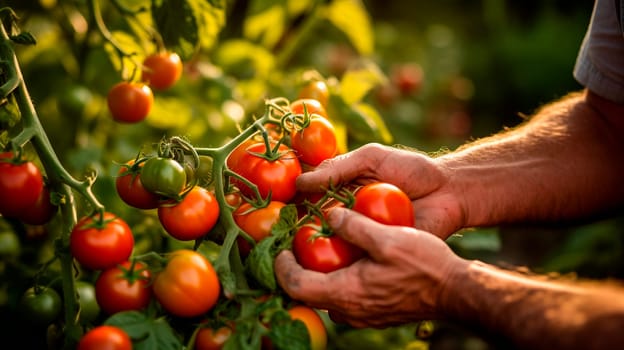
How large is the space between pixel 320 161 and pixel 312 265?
1.02 feet

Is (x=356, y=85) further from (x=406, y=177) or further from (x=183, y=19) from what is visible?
(x=183, y=19)

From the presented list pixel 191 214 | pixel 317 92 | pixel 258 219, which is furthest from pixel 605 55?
pixel 191 214

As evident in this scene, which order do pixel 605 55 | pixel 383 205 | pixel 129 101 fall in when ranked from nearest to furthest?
pixel 383 205, pixel 129 101, pixel 605 55

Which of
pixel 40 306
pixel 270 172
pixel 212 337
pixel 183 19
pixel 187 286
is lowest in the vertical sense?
pixel 40 306

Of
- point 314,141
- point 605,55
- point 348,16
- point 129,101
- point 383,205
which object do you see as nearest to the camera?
point 383,205

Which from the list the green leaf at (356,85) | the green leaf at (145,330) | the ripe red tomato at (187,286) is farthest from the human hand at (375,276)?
the green leaf at (356,85)

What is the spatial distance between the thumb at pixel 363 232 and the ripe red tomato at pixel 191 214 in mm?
273

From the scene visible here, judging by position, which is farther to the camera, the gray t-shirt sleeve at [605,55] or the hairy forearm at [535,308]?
the gray t-shirt sleeve at [605,55]

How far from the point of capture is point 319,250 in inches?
49.8

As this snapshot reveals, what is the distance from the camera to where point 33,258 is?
1.95 metres

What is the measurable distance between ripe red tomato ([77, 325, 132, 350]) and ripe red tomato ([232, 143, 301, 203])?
436 mm

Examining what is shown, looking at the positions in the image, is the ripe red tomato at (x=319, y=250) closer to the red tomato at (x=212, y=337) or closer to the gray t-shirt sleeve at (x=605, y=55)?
the red tomato at (x=212, y=337)

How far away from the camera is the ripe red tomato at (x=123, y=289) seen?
1.21m

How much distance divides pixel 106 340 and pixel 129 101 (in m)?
0.69
